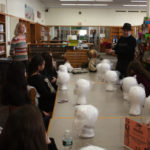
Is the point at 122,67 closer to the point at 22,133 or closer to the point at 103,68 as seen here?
the point at 103,68

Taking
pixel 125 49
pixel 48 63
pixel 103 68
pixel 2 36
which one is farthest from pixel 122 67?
pixel 2 36

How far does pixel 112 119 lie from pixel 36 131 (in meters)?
1.12

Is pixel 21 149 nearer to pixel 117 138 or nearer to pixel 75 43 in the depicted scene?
pixel 117 138

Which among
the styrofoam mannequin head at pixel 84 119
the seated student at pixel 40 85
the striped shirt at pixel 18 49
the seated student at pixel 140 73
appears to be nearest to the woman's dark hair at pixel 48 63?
the striped shirt at pixel 18 49

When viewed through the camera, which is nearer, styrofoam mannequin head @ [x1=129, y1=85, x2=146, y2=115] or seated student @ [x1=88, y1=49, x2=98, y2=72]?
styrofoam mannequin head @ [x1=129, y1=85, x2=146, y2=115]

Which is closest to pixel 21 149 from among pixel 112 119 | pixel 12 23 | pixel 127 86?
pixel 112 119

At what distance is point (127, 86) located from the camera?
250cm

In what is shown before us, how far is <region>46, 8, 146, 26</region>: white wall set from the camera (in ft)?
52.1

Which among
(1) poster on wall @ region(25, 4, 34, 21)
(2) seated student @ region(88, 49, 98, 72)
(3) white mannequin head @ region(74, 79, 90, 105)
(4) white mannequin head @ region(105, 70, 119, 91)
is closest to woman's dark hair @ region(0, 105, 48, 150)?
(3) white mannequin head @ region(74, 79, 90, 105)

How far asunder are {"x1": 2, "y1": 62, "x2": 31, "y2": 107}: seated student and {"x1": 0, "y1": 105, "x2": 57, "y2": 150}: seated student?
4.20 ft

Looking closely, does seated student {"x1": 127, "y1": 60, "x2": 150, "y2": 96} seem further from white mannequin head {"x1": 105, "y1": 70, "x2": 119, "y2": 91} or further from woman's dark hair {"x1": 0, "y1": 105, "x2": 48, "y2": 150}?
Result: woman's dark hair {"x1": 0, "y1": 105, "x2": 48, "y2": 150}

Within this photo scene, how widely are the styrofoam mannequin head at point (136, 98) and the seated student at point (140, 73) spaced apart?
0.65 m

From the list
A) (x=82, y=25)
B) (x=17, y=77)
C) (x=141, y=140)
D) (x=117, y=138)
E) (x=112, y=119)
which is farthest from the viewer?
(x=82, y=25)

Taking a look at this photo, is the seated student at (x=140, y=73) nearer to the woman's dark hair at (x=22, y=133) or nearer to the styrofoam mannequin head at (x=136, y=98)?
the styrofoam mannequin head at (x=136, y=98)
